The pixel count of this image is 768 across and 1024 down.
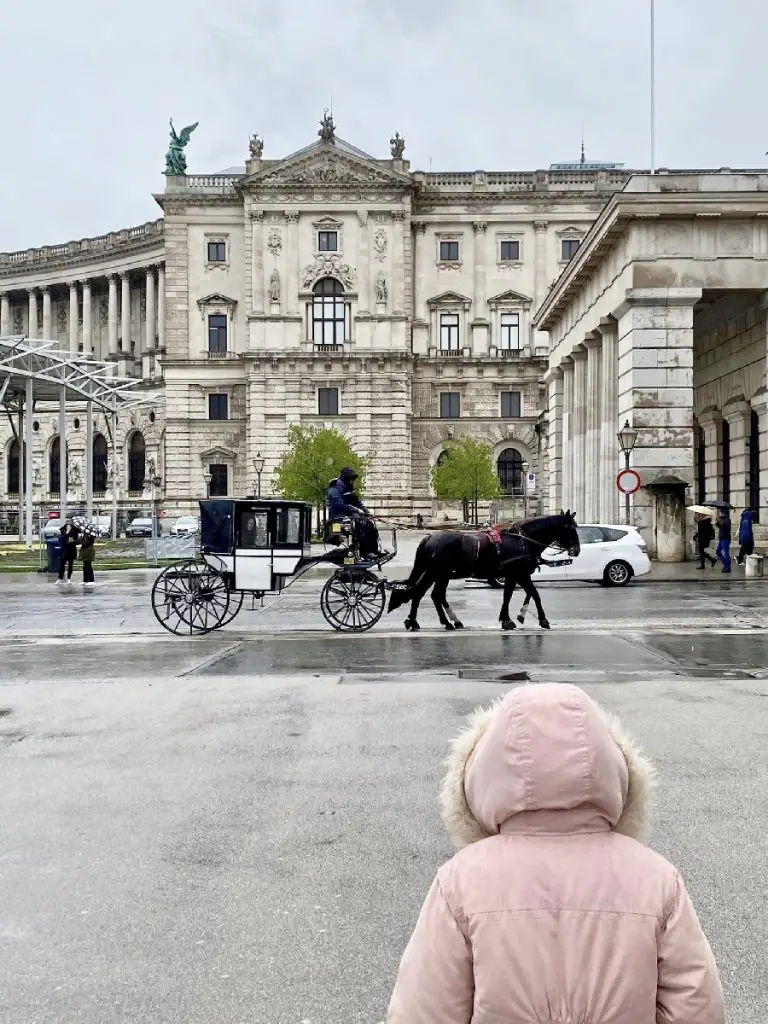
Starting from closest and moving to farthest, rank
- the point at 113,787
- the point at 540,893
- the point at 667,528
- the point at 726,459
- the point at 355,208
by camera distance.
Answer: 1. the point at 540,893
2. the point at 113,787
3. the point at 667,528
4. the point at 726,459
5. the point at 355,208

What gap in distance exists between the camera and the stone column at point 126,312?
98.8 meters

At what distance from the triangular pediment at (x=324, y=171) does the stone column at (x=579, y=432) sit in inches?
1460

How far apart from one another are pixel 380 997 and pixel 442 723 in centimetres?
513

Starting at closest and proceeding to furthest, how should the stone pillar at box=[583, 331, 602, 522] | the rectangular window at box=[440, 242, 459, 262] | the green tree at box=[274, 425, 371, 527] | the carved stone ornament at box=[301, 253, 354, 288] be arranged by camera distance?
the stone pillar at box=[583, 331, 602, 522]
the green tree at box=[274, 425, 371, 527]
the carved stone ornament at box=[301, 253, 354, 288]
the rectangular window at box=[440, 242, 459, 262]

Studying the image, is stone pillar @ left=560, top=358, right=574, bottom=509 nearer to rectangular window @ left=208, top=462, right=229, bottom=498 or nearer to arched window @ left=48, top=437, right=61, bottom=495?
rectangular window @ left=208, top=462, right=229, bottom=498

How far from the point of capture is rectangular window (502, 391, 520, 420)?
8169 centimetres

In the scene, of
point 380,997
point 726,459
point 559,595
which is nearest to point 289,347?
point 726,459

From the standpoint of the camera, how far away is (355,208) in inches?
3086

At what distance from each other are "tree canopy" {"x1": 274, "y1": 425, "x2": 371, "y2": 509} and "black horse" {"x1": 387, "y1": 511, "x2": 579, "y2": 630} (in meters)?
51.0

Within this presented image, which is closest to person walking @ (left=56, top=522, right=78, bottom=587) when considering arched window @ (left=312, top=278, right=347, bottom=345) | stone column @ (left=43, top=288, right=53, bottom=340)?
arched window @ (left=312, top=278, right=347, bottom=345)

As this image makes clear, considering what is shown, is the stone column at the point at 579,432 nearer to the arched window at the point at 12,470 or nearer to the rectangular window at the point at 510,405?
the rectangular window at the point at 510,405

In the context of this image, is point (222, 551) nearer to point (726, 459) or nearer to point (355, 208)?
point (726, 459)

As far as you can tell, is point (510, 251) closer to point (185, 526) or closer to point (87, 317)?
point (185, 526)

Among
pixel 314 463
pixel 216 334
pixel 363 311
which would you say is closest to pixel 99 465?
pixel 216 334
